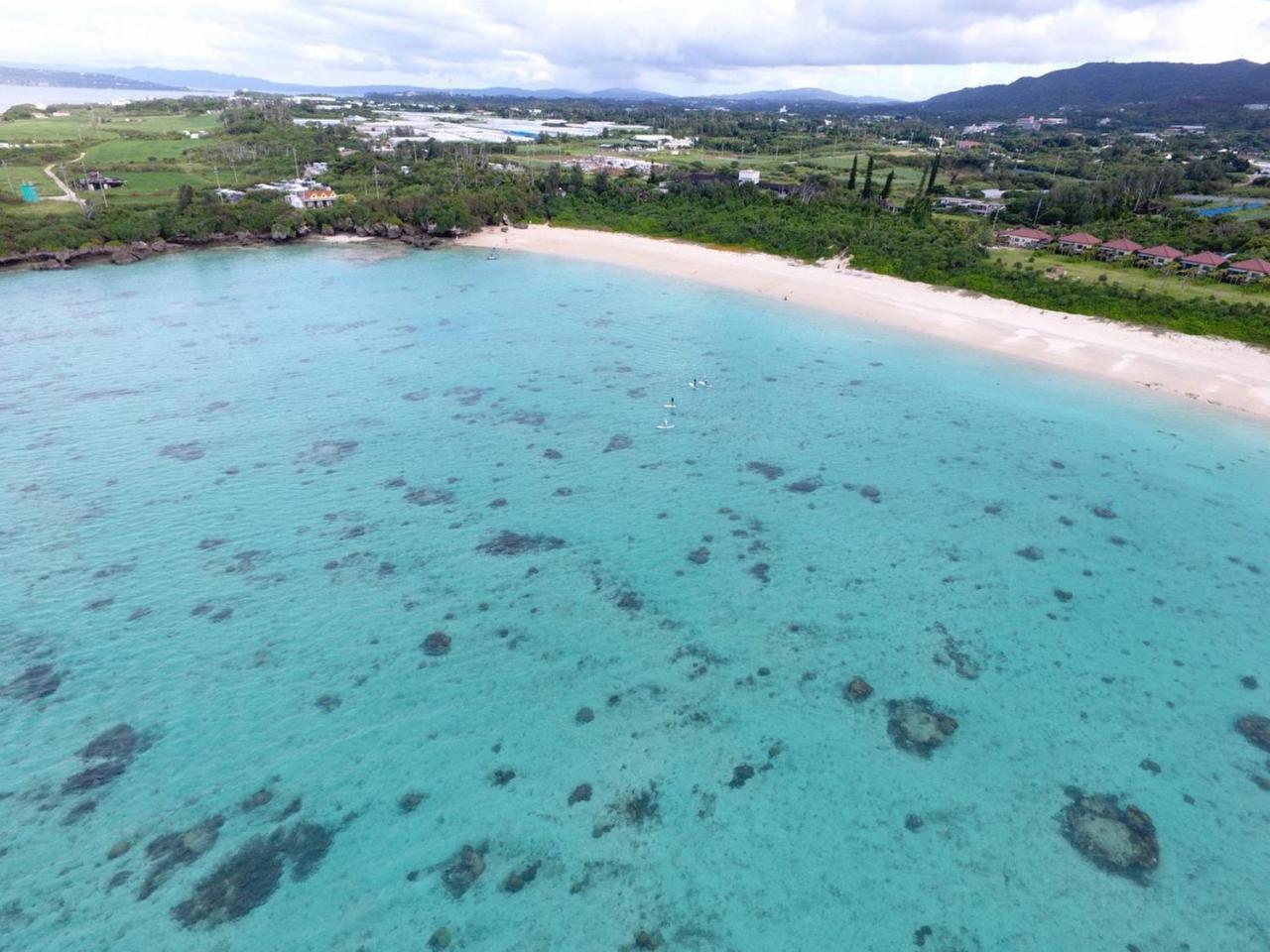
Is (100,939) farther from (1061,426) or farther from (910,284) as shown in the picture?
(910,284)

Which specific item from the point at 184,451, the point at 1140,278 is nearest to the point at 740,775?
the point at 184,451

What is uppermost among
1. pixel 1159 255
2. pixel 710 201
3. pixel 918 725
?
pixel 1159 255

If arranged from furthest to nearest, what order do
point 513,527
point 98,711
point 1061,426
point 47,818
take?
1. point 1061,426
2. point 513,527
3. point 98,711
4. point 47,818

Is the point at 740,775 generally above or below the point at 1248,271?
below

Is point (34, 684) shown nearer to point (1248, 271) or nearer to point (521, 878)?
point (521, 878)

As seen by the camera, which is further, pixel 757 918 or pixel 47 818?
pixel 47 818

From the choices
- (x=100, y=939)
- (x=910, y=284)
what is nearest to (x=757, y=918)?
(x=100, y=939)
